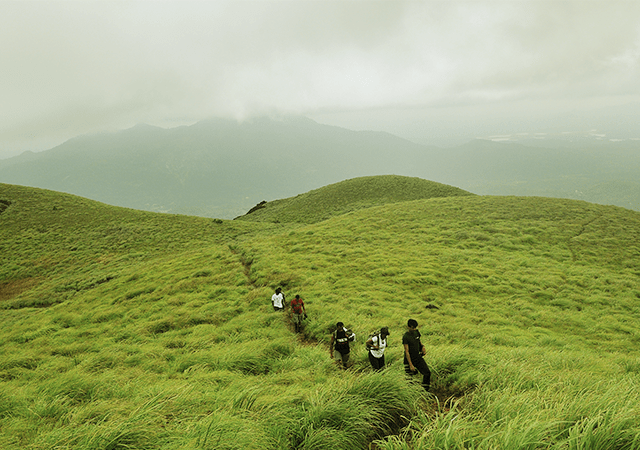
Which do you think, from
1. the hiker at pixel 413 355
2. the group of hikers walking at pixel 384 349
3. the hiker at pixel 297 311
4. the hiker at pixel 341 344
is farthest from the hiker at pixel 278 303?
the hiker at pixel 413 355

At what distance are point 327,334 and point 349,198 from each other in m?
59.5

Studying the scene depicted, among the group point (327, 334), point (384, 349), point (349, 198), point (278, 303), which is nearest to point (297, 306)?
point (327, 334)

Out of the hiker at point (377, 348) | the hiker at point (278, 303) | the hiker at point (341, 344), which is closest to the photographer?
the hiker at point (377, 348)

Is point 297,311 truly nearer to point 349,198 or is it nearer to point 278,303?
point 278,303

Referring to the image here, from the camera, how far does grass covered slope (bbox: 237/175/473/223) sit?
61.6 metres

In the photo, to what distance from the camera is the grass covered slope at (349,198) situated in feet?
202

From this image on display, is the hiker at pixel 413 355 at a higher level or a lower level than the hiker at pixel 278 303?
higher

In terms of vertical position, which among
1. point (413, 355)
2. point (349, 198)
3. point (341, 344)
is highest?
point (349, 198)

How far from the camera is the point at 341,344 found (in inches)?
325

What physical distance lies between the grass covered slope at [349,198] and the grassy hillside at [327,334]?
22279 mm

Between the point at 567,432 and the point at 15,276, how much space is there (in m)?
45.4

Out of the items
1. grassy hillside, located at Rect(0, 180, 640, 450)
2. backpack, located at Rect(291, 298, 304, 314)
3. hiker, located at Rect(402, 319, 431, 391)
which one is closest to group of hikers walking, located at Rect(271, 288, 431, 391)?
hiker, located at Rect(402, 319, 431, 391)

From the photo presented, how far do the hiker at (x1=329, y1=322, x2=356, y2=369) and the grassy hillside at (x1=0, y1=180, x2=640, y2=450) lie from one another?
A: 1.48 feet

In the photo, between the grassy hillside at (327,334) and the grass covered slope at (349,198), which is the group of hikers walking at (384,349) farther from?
the grass covered slope at (349,198)
